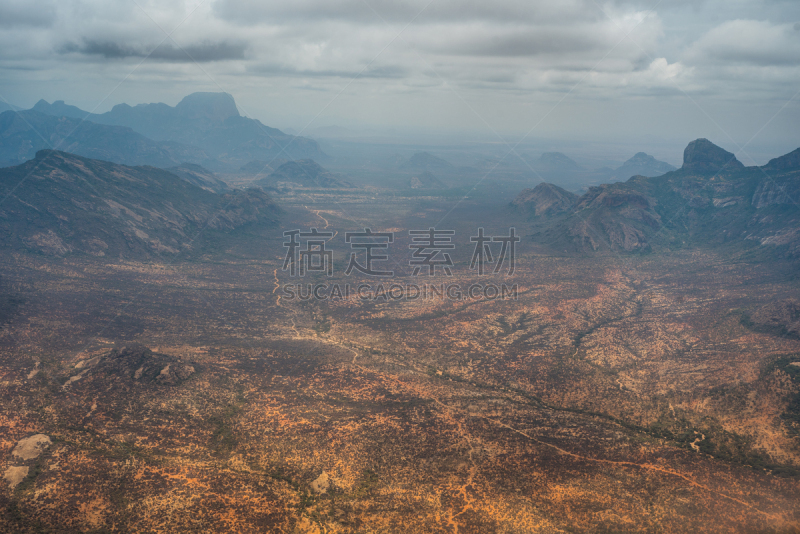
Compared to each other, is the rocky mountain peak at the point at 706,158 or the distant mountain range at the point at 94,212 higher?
the rocky mountain peak at the point at 706,158

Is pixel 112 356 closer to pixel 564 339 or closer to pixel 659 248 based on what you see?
pixel 564 339

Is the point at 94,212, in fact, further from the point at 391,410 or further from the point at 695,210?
the point at 695,210

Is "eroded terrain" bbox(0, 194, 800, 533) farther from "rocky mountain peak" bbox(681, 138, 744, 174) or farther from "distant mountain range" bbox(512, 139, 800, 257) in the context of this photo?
"rocky mountain peak" bbox(681, 138, 744, 174)

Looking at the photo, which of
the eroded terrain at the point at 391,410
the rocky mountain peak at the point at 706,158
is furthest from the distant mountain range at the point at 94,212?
the rocky mountain peak at the point at 706,158

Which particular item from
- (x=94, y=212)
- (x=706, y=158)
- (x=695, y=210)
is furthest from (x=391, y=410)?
(x=706, y=158)

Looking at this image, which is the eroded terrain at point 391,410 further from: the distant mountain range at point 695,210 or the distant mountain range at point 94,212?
the distant mountain range at point 695,210

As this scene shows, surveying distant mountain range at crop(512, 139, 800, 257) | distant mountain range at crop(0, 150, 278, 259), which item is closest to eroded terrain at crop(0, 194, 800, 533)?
distant mountain range at crop(0, 150, 278, 259)

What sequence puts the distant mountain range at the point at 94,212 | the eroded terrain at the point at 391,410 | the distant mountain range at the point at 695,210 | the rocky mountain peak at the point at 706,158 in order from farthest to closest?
the rocky mountain peak at the point at 706,158 < the distant mountain range at the point at 695,210 < the distant mountain range at the point at 94,212 < the eroded terrain at the point at 391,410
